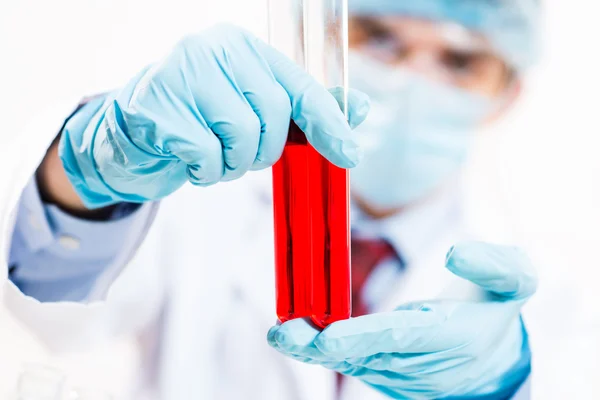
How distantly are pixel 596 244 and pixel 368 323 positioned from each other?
1.92 ft

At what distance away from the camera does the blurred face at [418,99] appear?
1181 mm

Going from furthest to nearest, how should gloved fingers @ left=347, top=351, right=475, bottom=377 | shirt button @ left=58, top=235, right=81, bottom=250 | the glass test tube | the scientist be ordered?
shirt button @ left=58, top=235, right=81, bottom=250
gloved fingers @ left=347, top=351, right=475, bottom=377
the scientist
the glass test tube

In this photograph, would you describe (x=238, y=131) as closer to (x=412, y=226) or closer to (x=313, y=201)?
(x=313, y=201)

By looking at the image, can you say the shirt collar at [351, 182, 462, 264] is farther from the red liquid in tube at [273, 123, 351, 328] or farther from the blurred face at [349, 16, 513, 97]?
the red liquid in tube at [273, 123, 351, 328]

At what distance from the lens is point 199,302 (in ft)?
3.58

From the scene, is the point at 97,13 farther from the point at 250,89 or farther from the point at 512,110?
the point at 512,110

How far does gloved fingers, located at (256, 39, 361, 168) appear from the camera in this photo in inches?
26.2

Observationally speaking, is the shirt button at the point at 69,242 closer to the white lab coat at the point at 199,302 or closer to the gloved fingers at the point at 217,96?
the white lab coat at the point at 199,302

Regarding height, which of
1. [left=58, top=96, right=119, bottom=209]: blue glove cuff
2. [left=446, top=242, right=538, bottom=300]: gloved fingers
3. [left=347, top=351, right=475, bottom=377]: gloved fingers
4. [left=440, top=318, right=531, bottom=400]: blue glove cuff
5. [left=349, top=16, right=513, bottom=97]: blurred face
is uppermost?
[left=349, top=16, right=513, bottom=97]: blurred face

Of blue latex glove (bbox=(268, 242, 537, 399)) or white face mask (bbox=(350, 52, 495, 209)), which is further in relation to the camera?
white face mask (bbox=(350, 52, 495, 209))

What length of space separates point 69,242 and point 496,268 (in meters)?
0.67

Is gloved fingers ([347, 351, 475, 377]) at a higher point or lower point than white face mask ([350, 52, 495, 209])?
lower

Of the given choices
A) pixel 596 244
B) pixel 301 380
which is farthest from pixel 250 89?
pixel 596 244

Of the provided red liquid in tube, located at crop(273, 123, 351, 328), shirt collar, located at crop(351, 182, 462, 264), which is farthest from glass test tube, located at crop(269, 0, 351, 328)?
shirt collar, located at crop(351, 182, 462, 264)
